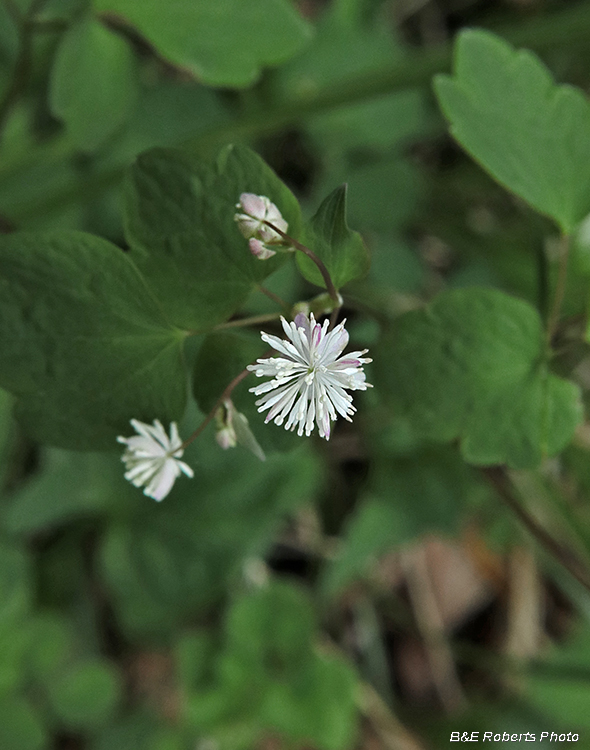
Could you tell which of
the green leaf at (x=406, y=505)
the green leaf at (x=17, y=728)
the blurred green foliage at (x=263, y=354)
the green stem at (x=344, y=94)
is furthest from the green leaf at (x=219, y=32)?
the green leaf at (x=17, y=728)

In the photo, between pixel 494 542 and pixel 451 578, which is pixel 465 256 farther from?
pixel 451 578

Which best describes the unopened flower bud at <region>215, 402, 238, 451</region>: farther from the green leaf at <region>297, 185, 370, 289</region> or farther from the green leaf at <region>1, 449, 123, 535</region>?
the green leaf at <region>1, 449, 123, 535</region>

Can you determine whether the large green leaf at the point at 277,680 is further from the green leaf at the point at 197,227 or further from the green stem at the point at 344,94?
the green leaf at the point at 197,227

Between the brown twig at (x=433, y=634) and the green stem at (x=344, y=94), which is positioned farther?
the brown twig at (x=433, y=634)

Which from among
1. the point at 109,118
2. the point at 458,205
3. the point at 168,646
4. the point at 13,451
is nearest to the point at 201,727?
the point at 168,646

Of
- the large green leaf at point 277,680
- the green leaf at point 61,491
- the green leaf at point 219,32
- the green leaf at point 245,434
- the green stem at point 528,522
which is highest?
the green leaf at point 219,32

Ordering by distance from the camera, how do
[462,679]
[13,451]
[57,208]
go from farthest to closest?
1. [462,679]
2. [13,451]
3. [57,208]

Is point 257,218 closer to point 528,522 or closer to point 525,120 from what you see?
point 525,120
